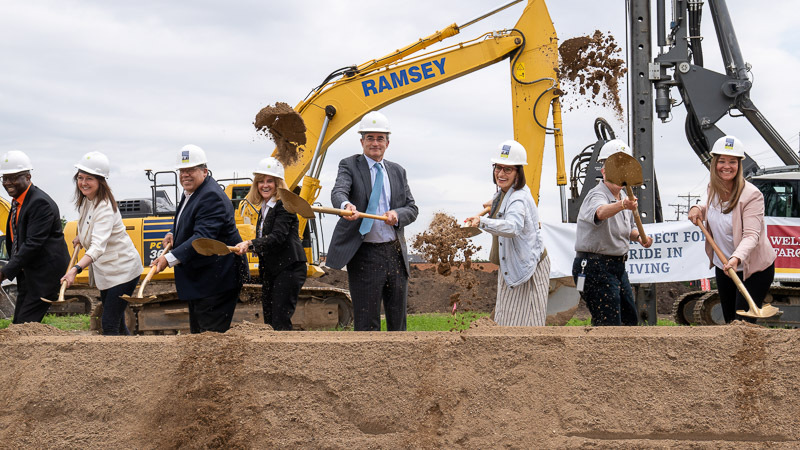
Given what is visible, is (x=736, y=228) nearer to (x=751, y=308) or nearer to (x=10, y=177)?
(x=751, y=308)

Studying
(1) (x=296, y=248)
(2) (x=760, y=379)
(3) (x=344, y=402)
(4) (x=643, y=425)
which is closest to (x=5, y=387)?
(3) (x=344, y=402)

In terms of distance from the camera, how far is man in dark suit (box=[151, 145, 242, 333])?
488 centimetres

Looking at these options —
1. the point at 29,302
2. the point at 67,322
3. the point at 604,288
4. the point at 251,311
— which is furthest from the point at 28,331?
the point at 67,322

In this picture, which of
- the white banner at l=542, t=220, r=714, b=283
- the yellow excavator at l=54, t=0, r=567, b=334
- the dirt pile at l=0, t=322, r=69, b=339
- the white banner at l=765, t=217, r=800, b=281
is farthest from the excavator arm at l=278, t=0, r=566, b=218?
the dirt pile at l=0, t=322, r=69, b=339

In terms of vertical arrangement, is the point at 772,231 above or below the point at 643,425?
above

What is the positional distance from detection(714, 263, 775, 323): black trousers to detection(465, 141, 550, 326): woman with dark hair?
A: 127cm

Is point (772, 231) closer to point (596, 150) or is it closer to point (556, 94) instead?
point (596, 150)

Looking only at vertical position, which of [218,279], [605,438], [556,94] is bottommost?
[605,438]

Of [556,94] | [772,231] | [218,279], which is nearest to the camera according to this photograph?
[218,279]

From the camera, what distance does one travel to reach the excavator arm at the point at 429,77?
9664mm

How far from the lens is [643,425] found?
3.28 m

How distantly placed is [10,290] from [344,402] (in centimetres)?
1240

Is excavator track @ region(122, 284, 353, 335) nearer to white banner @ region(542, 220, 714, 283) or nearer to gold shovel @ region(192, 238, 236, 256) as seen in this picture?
white banner @ region(542, 220, 714, 283)

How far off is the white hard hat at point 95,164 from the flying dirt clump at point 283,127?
2324 mm
